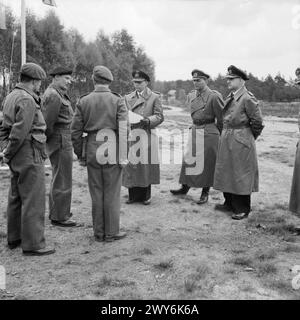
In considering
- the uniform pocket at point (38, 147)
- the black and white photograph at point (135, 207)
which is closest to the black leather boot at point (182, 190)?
the black and white photograph at point (135, 207)

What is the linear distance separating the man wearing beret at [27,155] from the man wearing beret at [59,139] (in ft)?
2.27

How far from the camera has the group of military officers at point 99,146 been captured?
4.88 metres

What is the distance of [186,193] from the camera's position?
8078mm

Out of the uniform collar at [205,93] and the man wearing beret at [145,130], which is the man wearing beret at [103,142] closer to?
the man wearing beret at [145,130]

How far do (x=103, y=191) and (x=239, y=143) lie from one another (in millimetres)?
2199

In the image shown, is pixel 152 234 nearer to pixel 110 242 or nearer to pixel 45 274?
pixel 110 242

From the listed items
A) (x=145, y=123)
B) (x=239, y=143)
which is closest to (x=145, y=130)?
(x=145, y=123)

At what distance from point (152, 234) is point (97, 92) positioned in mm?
1994

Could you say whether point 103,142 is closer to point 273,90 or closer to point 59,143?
point 59,143

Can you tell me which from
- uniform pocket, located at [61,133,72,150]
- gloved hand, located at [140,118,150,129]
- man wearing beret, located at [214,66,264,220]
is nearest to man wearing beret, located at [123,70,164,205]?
gloved hand, located at [140,118,150,129]

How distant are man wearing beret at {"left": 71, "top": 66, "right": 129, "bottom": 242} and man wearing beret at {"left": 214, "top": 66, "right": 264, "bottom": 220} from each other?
1.82m
